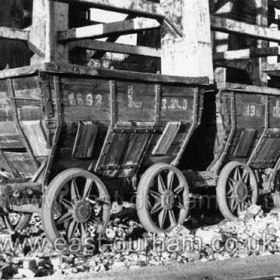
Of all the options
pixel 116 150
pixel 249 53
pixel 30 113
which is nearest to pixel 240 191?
pixel 116 150

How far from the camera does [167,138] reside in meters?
7.74

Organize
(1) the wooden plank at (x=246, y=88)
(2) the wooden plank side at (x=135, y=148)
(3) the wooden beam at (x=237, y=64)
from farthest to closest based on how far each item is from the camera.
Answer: (3) the wooden beam at (x=237, y=64) < (1) the wooden plank at (x=246, y=88) < (2) the wooden plank side at (x=135, y=148)

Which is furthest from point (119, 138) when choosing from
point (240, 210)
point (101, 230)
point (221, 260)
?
point (240, 210)

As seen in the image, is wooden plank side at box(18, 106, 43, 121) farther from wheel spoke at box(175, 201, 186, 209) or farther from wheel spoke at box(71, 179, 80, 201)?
wheel spoke at box(175, 201, 186, 209)

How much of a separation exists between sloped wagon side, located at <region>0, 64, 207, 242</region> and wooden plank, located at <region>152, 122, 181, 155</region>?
15mm

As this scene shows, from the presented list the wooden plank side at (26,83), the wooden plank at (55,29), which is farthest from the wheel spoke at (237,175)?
the wooden plank at (55,29)

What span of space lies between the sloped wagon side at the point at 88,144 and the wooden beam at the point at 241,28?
3.62 meters

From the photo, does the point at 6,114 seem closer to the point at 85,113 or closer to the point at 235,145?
the point at 85,113

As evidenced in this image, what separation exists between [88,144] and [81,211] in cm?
83

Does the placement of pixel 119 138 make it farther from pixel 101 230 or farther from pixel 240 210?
pixel 240 210

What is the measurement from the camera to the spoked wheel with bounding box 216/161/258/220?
8602 millimetres

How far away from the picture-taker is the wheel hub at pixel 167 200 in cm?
755

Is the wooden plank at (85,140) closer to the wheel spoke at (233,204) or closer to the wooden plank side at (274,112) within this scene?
the wheel spoke at (233,204)

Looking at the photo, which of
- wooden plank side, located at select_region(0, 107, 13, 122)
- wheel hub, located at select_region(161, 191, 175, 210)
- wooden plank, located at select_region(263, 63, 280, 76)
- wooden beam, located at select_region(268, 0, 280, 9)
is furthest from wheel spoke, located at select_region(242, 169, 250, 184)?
wooden beam, located at select_region(268, 0, 280, 9)
